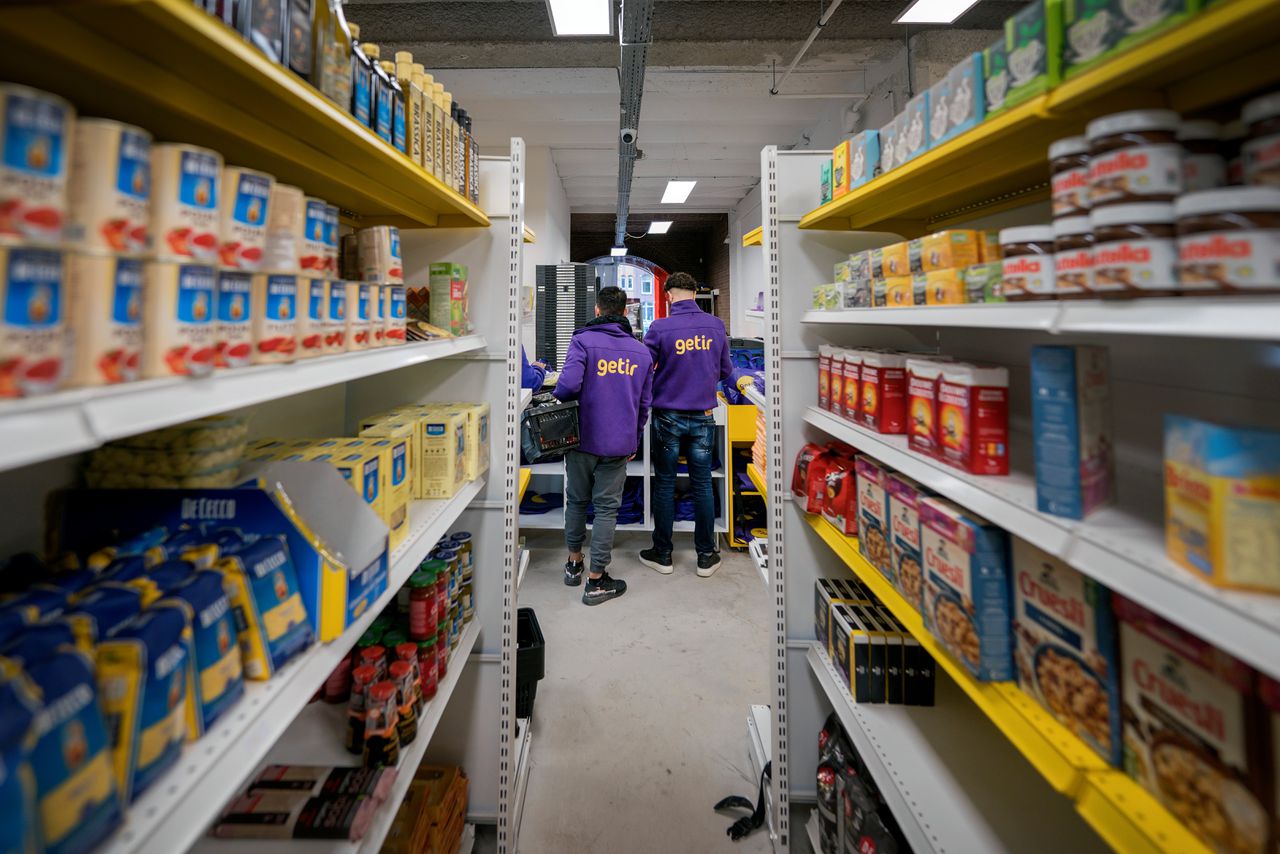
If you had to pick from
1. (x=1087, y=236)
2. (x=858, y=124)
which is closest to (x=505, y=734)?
(x=1087, y=236)

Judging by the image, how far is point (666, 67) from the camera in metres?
4.66

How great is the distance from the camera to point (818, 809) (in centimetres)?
207

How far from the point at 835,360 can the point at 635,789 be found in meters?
1.93

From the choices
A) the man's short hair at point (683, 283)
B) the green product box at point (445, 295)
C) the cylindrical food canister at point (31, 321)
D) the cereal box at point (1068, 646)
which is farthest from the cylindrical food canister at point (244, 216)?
the man's short hair at point (683, 283)

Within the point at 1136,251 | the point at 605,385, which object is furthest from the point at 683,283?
the point at 1136,251

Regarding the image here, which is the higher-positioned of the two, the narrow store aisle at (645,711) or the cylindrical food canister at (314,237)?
the cylindrical food canister at (314,237)

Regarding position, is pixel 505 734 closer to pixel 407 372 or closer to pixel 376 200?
pixel 407 372

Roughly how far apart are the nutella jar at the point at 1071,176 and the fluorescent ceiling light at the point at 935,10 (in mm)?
3072

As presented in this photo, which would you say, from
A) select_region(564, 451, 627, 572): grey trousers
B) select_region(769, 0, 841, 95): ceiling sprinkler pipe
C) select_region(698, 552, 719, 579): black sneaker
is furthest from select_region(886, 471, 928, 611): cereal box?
select_region(769, 0, 841, 95): ceiling sprinkler pipe

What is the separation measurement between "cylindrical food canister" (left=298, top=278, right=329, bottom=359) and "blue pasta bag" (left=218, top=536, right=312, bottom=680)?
348mm

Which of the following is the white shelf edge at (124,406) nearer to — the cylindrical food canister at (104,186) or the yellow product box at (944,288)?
the cylindrical food canister at (104,186)

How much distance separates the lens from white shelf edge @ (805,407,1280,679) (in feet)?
2.10

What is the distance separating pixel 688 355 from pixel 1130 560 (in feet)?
11.1

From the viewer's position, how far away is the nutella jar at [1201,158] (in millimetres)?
833
